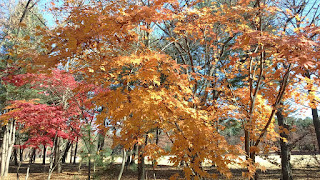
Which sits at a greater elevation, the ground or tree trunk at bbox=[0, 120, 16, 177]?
tree trunk at bbox=[0, 120, 16, 177]

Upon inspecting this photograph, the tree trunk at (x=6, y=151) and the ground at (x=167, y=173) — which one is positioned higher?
the tree trunk at (x=6, y=151)

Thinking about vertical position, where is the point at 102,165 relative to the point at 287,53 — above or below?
below

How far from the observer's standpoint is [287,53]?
263 centimetres

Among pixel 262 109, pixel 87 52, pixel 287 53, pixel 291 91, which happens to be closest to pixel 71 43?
pixel 87 52

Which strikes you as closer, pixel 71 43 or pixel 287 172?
pixel 71 43

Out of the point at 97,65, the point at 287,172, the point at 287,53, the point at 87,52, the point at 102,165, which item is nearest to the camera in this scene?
the point at 287,53

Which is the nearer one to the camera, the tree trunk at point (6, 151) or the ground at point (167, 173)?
the ground at point (167, 173)

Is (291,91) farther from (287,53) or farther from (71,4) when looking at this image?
(71,4)

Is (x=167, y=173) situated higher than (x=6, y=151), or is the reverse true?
(x=6, y=151)

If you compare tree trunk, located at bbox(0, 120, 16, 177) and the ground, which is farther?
tree trunk, located at bbox(0, 120, 16, 177)

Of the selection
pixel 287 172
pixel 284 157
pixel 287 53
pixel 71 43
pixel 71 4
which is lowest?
pixel 287 172

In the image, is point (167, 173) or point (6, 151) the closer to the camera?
point (6, 151)

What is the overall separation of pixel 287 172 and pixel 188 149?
20.5 feet

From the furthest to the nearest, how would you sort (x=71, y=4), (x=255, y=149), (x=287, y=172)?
(x=287, y=172)
(x=71, y=4)
(x=255, y=149)
